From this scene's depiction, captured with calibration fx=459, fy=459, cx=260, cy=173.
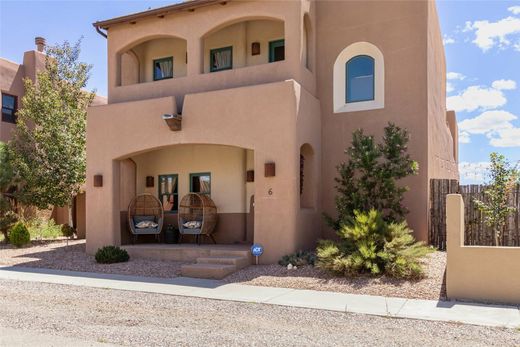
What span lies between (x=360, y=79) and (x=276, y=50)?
9.64ft

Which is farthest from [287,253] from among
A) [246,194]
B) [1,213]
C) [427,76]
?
[1,213]

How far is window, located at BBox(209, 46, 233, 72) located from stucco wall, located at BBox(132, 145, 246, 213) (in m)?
2.77

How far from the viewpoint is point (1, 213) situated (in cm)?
1762

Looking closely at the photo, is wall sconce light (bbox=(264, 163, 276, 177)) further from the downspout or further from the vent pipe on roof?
the vent pipe on roof

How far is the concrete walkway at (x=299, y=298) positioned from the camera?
757 centimetres

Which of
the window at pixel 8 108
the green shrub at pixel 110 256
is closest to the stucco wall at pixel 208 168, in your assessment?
the green shrub at pixel 110 256

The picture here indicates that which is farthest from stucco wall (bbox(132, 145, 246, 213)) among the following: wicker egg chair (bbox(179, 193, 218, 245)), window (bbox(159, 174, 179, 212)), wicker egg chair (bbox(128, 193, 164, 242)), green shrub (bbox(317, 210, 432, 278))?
green shrub (bbox(317, 210, 432, 278))

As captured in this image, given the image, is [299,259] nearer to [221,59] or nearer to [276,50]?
[276,50]

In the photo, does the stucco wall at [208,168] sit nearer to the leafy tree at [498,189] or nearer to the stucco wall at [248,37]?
the stucco wall at [248,37]

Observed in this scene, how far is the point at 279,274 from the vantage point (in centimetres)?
1094

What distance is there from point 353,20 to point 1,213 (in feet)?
48.1

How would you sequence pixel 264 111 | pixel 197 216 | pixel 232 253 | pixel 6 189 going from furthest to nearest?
pixel 6 189 → pixel 197 216 → pixel 264 111 → pixel 232 253

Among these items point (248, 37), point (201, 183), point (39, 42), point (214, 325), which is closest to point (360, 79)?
point (248, 37)

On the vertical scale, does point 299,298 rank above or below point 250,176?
below
